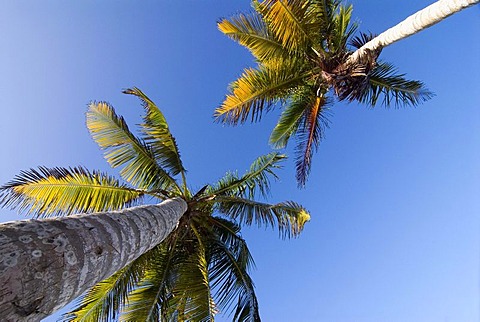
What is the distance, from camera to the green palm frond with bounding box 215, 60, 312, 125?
31.4 ft

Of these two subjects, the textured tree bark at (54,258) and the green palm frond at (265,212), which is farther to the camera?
the green palm frond at (265,212)

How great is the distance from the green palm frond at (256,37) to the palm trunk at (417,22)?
1.98 m

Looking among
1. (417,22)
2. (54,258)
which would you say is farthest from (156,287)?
(417,22)

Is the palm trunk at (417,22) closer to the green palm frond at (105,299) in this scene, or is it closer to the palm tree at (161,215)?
the palm tree at (161,215)

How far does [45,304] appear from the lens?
250 cm

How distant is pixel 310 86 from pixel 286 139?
1914 millimetres

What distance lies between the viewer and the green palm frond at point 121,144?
8508 millimetres

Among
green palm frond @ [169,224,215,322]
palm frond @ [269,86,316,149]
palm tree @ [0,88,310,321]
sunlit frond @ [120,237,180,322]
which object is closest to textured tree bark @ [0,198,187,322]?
palm tree @ [0,88,310,321]

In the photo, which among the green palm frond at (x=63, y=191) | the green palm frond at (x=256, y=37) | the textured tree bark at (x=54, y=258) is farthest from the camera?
the green palm frond at (x=256, y=37)

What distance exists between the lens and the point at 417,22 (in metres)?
8.35

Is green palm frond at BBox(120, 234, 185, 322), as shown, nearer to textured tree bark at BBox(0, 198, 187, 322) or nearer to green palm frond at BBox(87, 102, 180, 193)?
green palm frond at BBox(87, 102, 180, 193)

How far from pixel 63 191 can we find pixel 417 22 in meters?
7.98

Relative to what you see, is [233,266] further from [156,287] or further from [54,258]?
[54,258]

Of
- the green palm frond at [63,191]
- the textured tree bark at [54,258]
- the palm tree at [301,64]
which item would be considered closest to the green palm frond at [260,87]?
the palm tree at [301,64]
